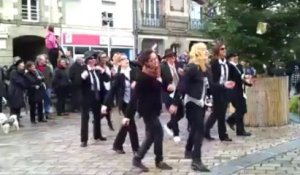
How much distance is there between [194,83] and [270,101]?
4866mm

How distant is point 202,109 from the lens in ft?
27.3

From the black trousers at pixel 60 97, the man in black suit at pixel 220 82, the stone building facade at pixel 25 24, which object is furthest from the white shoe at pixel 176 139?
the stone building facade at pixel 25 24

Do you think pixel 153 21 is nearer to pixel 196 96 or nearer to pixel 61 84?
pixel 61 84

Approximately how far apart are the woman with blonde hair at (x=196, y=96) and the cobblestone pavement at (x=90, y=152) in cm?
35

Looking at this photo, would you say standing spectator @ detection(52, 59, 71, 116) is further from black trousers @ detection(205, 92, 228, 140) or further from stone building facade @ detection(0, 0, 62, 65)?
stone building facade @ detection(0, 0, 62, 65)

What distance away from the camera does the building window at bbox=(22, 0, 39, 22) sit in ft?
88.9

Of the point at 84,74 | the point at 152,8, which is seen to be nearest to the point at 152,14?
the point at 152,8

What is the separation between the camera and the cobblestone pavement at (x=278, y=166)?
25.8ft

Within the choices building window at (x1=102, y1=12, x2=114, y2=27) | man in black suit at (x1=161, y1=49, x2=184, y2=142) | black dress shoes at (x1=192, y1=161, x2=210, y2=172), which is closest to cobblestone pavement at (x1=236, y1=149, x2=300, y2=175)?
black dress shoes at (x1=192, y1=161, x2=210, y2=172)

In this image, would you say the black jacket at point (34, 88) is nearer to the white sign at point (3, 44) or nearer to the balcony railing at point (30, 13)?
the white sign at point (3, 44)

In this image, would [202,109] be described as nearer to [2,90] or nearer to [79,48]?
[2,90]

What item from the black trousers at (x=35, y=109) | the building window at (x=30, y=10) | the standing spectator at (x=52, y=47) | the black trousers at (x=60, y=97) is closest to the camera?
the black trousers at (x=35, y=109)

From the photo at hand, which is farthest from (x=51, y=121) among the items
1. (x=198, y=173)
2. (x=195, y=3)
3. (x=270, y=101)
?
(x=195, y=3)

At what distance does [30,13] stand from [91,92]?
58.4ft
